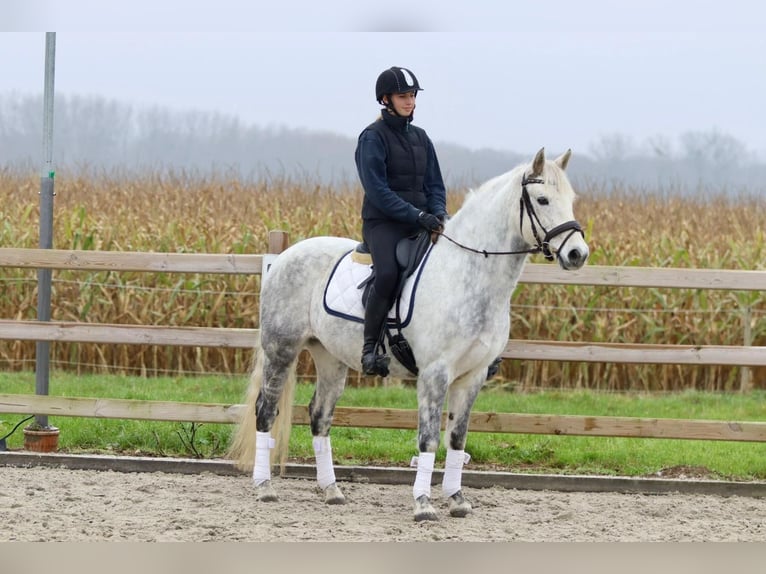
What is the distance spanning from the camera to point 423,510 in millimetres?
6105

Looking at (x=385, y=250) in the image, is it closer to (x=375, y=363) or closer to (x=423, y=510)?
(x=375, y=363)

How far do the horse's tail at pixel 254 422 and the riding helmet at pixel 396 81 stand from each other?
74.6 inches

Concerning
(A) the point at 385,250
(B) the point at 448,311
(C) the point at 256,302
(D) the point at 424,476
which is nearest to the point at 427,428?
(D) the point at 424,476

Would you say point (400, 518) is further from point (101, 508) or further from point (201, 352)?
point (201, 352)

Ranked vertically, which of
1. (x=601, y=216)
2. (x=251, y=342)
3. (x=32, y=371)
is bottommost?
(x=32, y=371)

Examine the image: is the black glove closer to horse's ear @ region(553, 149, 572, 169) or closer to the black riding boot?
the black riding boot

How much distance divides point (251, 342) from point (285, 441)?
30.1 inches

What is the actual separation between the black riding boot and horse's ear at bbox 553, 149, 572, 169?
1.27 metres

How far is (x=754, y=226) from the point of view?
16.8 metres

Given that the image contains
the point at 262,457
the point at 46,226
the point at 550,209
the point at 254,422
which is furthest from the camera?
the point at 46,226

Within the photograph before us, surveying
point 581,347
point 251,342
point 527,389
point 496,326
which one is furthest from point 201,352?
point 496,326

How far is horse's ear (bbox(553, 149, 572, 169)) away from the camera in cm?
584

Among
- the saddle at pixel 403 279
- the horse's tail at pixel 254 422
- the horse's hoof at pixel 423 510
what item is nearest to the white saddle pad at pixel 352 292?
the saddle at pixel 403 279

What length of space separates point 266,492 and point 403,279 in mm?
1652
